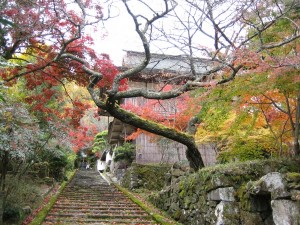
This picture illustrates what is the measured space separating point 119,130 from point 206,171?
13.9 meters

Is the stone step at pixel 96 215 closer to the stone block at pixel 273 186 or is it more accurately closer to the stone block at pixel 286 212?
the stone block at pixel 273 186

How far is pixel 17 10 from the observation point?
265 inches

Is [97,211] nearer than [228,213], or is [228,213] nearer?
[228,213]

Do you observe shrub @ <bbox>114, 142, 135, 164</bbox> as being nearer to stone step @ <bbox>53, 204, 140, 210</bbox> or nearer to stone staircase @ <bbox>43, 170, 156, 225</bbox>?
stone staircase @ <bbox>43, 170, 156, 225</bbox>

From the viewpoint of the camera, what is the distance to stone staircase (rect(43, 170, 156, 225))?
25.7 feet

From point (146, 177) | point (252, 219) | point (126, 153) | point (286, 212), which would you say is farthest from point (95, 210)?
point (126, 153)

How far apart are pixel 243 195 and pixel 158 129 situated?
310 centimetres

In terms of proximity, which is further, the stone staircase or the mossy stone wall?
the mossy stone wall

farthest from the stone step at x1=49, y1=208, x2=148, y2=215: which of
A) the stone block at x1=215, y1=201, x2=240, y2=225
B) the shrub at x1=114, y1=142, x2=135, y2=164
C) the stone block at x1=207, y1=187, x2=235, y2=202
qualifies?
the shrub at x1=114, y1=142, x2=135, y2=164

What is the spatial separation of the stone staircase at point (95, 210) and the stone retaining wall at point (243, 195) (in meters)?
1.41

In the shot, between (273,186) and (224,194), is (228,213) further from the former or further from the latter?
(273,186)

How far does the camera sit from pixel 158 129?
26.5ft

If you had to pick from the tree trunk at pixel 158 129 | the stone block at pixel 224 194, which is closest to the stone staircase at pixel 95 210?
the tree trunk at pixel 158 129

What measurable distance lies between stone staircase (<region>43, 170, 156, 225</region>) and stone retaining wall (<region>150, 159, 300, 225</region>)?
141 cm
